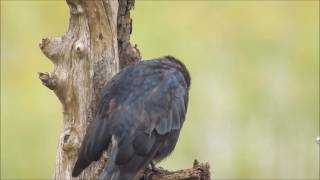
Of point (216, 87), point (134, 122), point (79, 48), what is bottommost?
point (134, 122)

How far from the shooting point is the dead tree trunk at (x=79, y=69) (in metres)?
5.79

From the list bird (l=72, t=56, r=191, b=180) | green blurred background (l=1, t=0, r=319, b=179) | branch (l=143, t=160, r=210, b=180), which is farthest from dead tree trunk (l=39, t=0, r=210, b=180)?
green blurred background (l=1, t=0, r=319, b=179)

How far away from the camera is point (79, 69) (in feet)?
19.1

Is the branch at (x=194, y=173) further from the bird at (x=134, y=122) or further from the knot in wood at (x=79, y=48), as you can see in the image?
the knot in wood at (x=79, y=48)

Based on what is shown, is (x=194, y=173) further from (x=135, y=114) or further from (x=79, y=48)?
(x=79, y=48)

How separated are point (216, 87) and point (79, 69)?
15.2ft

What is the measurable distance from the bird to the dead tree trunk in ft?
0.40

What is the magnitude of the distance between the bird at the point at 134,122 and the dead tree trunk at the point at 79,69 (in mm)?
122

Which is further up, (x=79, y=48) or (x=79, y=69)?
(x=79, y=48)

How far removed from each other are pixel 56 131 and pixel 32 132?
0.25 m

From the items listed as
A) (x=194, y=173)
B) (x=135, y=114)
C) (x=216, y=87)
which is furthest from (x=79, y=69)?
(x=216, y=87)

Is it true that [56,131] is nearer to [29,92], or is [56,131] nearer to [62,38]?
[29,92]

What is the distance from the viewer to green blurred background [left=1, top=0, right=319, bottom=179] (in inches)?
379

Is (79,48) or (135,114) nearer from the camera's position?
(135,114)
